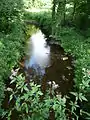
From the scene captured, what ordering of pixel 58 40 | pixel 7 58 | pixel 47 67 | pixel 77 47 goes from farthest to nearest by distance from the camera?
1. pixel 58 40
2. pixel 77 47
3. pixel 47 67
4. pixel 7 58

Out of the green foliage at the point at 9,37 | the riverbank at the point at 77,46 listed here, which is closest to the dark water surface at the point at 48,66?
the riverbank at the point at 77,46

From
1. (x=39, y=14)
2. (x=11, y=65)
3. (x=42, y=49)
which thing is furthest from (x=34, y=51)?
(x=39, y=14)

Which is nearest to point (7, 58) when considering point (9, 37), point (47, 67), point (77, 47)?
point (47, 67)

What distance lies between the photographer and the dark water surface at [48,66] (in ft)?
47.0

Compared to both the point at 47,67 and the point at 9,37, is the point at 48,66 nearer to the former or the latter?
the point at 47,67

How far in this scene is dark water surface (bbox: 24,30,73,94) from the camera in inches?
564

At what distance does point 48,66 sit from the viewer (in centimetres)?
1745

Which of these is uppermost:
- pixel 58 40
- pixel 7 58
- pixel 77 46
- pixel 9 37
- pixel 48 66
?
pixel 7 58

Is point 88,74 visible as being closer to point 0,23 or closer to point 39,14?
point 0,23

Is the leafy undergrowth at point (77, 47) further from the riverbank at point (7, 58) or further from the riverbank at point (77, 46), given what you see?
the riverbank at point (7, 58)

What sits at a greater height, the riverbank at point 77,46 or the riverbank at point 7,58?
the riverbank at point 7,58

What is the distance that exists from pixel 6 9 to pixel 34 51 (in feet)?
13.1

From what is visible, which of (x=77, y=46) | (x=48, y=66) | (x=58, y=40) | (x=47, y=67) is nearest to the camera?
(x=47, y=67)

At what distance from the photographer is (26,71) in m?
16.0
